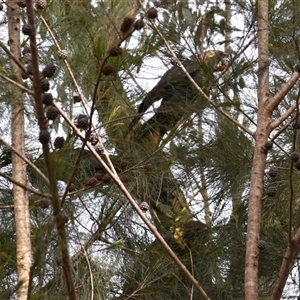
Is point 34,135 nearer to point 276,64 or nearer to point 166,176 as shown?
point 166,176

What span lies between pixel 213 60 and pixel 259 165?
0.99ft

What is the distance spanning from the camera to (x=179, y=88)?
246cm

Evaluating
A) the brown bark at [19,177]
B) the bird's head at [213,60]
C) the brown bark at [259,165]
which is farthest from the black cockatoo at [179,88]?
the brown bark at [19,177]

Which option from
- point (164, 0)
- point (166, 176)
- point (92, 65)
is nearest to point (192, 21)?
point (92, 65)

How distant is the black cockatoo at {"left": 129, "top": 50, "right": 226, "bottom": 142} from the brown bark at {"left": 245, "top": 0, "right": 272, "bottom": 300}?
4.6 inches

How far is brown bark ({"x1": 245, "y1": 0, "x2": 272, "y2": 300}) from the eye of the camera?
2199 mm

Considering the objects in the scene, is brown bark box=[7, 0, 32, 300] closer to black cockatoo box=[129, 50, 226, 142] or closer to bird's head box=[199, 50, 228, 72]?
black cockatoo box=[129, 50, 226, 142]

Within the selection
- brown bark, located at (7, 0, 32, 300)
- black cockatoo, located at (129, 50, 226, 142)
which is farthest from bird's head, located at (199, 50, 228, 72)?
brown bark, located at (7, 0, 32, 300)

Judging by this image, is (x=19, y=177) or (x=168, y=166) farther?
(x=168, y=166)

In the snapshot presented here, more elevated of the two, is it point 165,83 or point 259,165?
point 165,83

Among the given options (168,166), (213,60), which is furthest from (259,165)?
(168,166)

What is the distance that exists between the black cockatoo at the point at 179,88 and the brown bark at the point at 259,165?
12 centimetres

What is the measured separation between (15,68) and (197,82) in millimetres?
506

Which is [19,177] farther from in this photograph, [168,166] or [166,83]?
[168,166]
